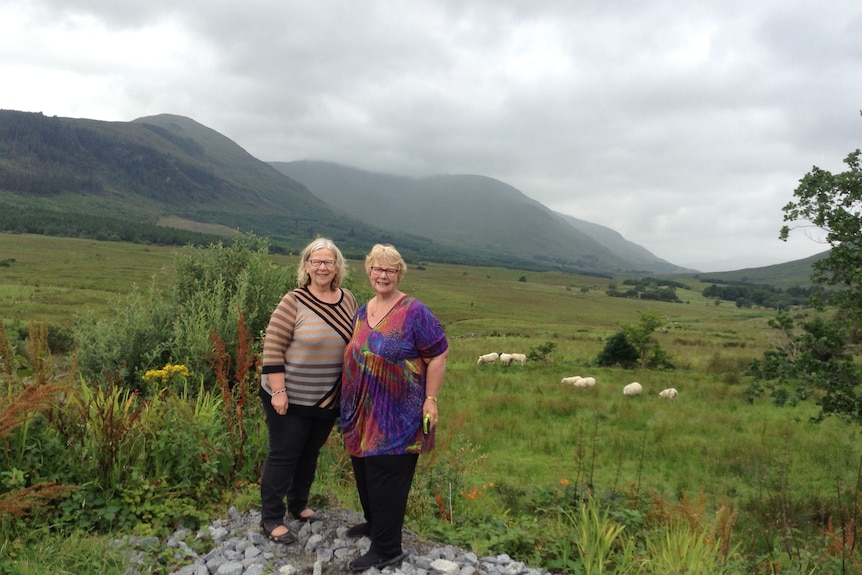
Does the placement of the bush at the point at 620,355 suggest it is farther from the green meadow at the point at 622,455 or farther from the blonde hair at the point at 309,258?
the blonde hair at the point at 309,258

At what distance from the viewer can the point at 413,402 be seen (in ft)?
12.3

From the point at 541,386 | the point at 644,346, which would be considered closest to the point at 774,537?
the point at 541,386

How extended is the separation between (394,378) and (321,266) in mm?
1092

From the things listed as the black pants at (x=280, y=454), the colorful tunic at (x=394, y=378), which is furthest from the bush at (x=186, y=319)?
the colorful tunic at (x=394, y=378)

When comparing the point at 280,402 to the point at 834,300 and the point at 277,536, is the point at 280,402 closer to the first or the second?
the point at 277,536

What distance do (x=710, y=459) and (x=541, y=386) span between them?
27.0 ft

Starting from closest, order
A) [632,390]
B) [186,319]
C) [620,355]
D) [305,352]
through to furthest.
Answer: [305,352] → [186,319] → [632,390] → [620,355]

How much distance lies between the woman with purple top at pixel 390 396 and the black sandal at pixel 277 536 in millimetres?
622

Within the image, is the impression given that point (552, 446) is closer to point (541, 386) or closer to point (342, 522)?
point (541, 386)

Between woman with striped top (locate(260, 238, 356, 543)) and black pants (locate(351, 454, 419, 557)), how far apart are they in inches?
24.9

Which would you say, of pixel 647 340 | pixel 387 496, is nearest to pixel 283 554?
pixel 387 496

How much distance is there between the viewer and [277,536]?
3953mm

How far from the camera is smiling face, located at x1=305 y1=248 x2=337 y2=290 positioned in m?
4.09

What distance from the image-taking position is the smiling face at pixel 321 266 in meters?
4.09
